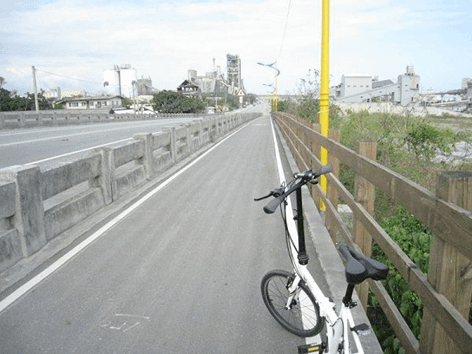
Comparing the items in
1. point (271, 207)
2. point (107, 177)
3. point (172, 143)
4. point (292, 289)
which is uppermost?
point (271, 207)

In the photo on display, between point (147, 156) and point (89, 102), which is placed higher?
point (89, 102)

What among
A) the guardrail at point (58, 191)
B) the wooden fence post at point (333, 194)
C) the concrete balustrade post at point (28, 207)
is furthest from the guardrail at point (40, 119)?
the wooden fence post at point (333, 194)

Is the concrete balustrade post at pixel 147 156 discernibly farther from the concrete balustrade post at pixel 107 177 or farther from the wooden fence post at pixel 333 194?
the wooden fence post at pixel 333 194

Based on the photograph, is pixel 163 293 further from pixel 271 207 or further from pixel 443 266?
pixel 443 266

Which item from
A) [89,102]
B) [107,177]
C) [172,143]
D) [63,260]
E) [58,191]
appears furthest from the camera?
[89,102]

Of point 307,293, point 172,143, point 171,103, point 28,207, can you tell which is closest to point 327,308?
point 307,293

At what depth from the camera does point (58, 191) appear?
6.29 m

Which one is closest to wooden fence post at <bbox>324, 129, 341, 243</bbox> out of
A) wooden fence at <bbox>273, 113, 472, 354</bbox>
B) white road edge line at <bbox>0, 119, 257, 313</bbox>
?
wooden fence at <bbox>273, 113, 472, 354</bbox>

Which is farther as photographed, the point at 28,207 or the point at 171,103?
the point at 171,103

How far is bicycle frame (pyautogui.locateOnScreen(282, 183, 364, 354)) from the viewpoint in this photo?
8.82 ft

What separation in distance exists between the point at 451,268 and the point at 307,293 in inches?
58.6

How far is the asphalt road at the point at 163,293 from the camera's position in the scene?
377cm

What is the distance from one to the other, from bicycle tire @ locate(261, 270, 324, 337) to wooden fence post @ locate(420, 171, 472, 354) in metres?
1.36

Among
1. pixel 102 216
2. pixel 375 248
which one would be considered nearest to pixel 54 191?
pixel 102 216
